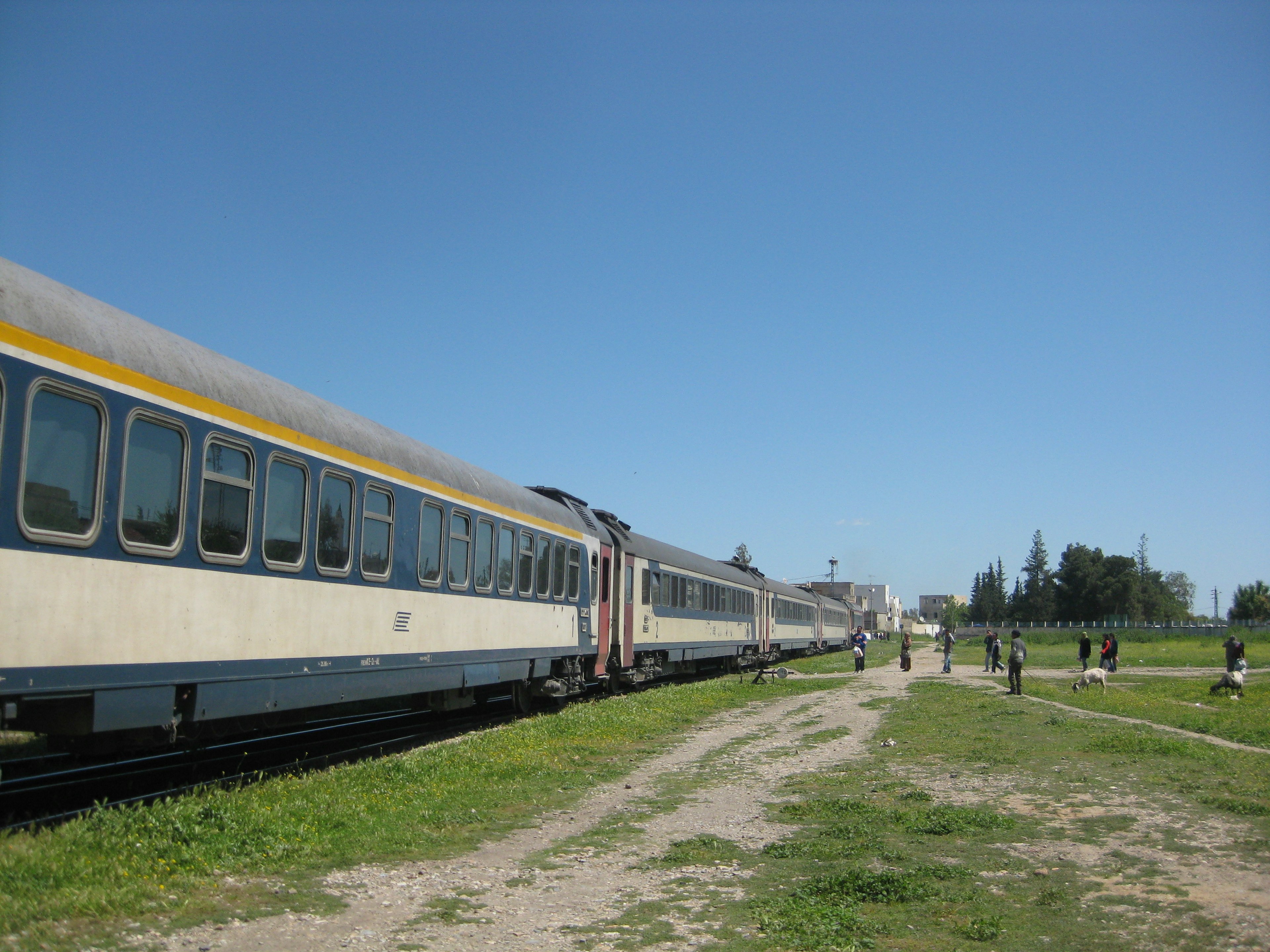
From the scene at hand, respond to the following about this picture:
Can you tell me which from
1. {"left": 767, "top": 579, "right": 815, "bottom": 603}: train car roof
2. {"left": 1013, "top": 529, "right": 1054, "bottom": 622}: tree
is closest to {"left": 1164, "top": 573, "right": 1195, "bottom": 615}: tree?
{"left": 1013, "top": 529, "right": 1054, "bottom": 622}: tree

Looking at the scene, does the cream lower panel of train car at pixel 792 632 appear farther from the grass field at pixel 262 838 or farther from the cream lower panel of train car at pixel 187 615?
the cream lower panel of train car at pixel 187 615

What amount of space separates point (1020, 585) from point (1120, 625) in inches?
2948

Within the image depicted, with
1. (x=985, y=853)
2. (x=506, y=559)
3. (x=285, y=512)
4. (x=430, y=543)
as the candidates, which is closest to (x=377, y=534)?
(x=430, y=543)

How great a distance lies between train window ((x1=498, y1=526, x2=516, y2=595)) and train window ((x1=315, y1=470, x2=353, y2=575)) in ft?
15.0

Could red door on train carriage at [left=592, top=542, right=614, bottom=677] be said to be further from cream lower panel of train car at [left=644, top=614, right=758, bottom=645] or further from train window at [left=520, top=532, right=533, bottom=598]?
train window at [left=520, top=532, right=533, bottom=598]

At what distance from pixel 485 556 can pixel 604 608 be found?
715 cm

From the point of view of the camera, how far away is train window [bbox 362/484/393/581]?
37.0 feet

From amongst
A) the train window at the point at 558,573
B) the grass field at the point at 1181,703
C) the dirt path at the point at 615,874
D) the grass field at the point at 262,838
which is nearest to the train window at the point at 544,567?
the train window at the point at 558,573

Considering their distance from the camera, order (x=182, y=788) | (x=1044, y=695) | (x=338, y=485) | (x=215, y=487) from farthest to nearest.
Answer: (x=1044, y=695)
(x=338, y=485)
(x=182, y=788)
(x=215, y=487)

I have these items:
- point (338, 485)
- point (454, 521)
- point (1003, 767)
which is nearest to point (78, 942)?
point (338, 485)

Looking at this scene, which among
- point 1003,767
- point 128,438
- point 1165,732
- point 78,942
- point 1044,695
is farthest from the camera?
point 1044,695

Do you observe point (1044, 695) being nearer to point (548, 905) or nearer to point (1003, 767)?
point (1003, 767)

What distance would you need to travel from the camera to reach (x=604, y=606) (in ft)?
71.0

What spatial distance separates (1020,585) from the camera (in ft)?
543
